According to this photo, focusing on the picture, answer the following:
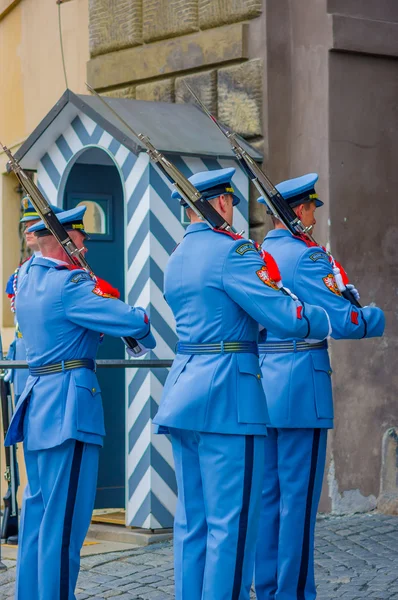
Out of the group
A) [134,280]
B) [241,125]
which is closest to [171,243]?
[134,280]

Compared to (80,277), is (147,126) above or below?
above

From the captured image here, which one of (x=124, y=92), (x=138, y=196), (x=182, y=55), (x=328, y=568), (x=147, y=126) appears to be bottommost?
(x=328, y=568)

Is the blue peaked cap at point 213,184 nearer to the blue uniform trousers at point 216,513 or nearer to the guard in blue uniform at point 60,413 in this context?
the guard in blue uniform at point 60,413

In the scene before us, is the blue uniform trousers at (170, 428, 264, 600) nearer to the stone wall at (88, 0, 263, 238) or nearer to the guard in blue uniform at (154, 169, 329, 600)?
the guard in blue uniform at (154, 169, 329, 600)

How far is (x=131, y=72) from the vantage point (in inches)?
336

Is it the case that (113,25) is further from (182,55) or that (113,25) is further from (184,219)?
(184,219)

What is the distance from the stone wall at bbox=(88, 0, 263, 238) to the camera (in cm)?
762

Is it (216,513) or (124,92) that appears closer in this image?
(216,513)

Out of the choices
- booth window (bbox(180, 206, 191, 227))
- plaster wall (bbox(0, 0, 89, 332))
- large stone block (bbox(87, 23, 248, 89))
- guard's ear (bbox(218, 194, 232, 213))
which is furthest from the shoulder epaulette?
plaster wall (bbox(0, 0, 89, 332))

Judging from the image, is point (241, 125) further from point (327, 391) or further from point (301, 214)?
point (327, 391)

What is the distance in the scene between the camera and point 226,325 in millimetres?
4754

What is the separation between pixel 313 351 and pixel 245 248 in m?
0.90

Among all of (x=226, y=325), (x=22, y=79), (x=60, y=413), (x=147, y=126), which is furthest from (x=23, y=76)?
(x=226, y=325)

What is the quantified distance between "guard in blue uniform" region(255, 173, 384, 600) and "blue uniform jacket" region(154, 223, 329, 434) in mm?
546
